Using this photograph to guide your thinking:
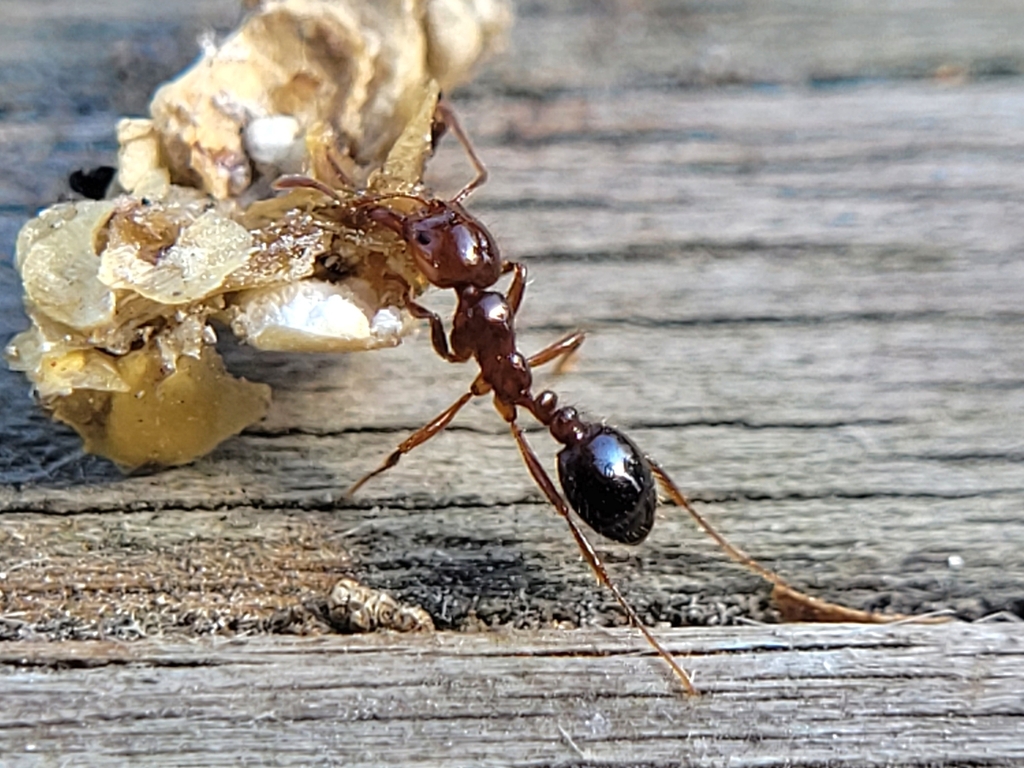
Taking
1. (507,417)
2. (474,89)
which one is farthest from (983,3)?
(507,417)

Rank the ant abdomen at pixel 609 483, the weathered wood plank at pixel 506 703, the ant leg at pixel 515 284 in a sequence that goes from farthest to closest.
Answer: the ant leg at pixel 515 284, the ant abdomen at pixel 609 483, the weathered wood plank at pixel 506 703

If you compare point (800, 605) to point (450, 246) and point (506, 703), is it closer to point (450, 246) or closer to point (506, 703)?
point (506, 703)

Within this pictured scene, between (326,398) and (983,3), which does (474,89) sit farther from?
(983,3)

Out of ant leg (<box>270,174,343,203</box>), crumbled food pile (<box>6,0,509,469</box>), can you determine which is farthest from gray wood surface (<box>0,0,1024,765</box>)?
ant leg (<box>270,174,343,203</box>)

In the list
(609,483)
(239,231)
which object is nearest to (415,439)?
(609,483)

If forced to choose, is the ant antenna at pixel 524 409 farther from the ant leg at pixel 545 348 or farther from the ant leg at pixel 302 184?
the ant leg at pixel 302 184

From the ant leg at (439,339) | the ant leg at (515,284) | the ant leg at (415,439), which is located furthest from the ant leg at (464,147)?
the ant leg at (415,439)

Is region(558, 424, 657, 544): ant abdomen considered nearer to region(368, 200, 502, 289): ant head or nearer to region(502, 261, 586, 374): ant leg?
region(502, 261, 586, 374): ant leg
